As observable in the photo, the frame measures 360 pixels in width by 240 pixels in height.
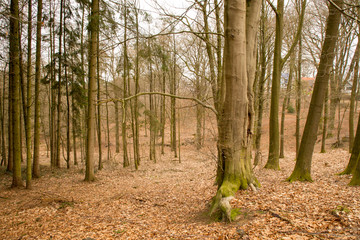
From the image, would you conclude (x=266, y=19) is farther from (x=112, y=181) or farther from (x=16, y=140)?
(x=16, y=140)

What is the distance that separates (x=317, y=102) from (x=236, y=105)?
3005 millimetres

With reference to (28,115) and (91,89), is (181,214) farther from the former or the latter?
(91,89)

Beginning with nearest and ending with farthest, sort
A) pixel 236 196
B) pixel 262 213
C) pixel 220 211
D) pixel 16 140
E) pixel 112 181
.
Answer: pixel 262 213
pixel 220 211
pixel 236 196
pixel 16 140
pixel 112 181

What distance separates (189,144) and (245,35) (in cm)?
2017

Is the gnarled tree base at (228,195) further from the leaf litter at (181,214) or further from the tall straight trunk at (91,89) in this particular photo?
the tall straight trunk at (91,89)

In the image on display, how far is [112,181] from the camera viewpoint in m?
10.2

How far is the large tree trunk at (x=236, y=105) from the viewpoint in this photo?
4344 millimetres

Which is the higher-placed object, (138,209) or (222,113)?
(222,113)

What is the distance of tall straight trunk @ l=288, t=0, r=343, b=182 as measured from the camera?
587 cm

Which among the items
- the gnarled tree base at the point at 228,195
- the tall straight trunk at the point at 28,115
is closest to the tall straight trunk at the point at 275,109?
the gnarled tree base at the point at 228,195

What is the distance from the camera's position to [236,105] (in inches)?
178

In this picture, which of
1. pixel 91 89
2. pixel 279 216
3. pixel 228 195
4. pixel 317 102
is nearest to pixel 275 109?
pixel 317 102

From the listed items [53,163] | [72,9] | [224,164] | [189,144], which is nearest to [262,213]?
[224,164]

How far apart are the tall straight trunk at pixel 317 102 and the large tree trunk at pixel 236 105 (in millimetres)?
2174
